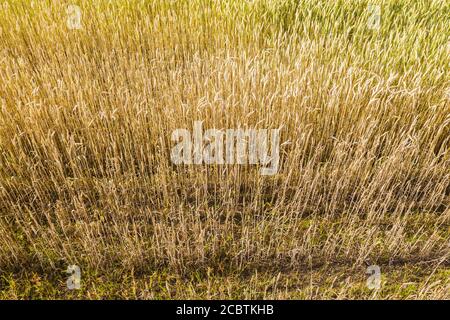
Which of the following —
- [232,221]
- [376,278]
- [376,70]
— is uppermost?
[376,70]

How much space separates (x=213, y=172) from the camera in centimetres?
245

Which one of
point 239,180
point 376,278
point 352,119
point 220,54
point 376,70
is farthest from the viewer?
point 220,54

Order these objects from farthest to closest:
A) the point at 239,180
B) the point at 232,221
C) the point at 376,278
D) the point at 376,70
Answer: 1. the point at 376,70
2. the point at 239,180
3. the point at 232,221
4. the point at 376,278

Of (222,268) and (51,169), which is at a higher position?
(51,169)

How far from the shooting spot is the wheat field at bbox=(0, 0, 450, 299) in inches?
77.4

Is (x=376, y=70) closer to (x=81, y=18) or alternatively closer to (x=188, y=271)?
(x=188, y=271)

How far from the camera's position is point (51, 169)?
2.43 metres

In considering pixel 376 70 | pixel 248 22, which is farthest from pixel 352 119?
pixel 248 22

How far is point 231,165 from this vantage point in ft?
7.72

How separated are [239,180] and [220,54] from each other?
3.74ft

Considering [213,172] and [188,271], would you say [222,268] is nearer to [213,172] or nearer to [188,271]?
[188,271]

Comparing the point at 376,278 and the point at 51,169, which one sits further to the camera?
the point at 51,169

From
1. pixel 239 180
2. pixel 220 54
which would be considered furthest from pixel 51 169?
pixel 220 54

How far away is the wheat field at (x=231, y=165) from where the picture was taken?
1966 mm
